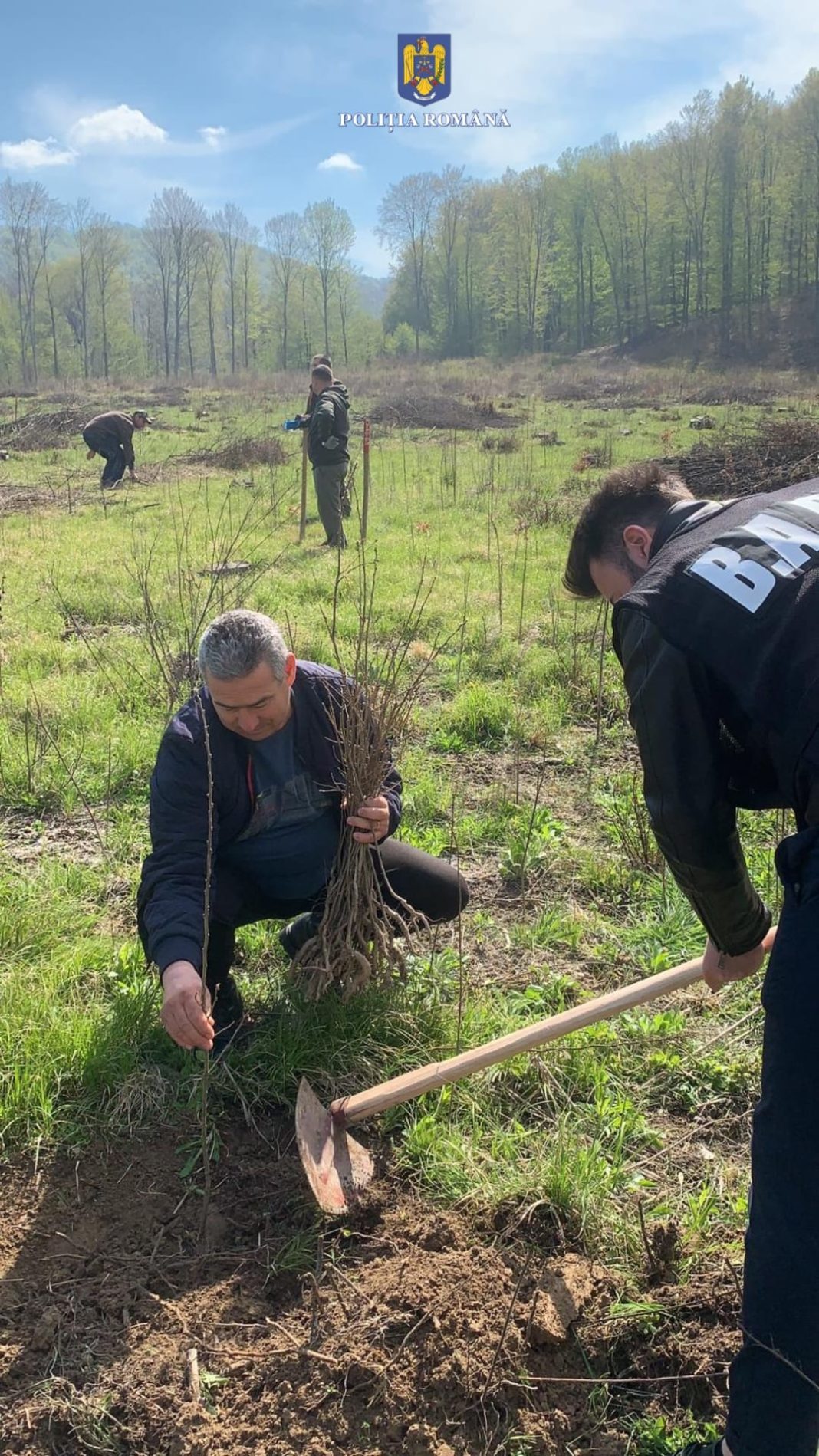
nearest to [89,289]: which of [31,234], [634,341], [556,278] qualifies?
[31,234]

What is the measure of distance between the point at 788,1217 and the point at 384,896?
1706mm

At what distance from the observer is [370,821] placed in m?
2.62

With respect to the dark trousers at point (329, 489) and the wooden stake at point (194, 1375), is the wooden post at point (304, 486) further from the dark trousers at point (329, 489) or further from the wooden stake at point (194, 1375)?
the wooden stake at point (194, 1375)

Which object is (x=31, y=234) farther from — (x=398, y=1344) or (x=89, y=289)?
(x=398, y=1344)

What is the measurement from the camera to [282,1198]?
7.04 ft

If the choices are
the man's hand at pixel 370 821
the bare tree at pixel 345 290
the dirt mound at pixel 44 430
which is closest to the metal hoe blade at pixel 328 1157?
the man's hand at pixel 370 821

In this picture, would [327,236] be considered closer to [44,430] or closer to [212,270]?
[212,270]

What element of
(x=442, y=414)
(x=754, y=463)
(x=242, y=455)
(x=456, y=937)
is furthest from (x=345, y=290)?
(x=456, y=937)

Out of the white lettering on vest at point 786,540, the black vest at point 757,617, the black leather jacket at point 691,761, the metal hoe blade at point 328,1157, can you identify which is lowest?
the metal hoe blade at point 328,1157

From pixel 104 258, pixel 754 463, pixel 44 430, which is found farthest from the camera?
pixel 104 258

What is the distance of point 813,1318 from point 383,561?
7634 mm

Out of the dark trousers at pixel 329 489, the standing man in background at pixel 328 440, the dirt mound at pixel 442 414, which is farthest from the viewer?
the dirt mound at pixel 442 414

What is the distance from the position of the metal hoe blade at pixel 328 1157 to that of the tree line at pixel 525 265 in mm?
47802

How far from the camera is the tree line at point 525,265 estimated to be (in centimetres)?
5084
